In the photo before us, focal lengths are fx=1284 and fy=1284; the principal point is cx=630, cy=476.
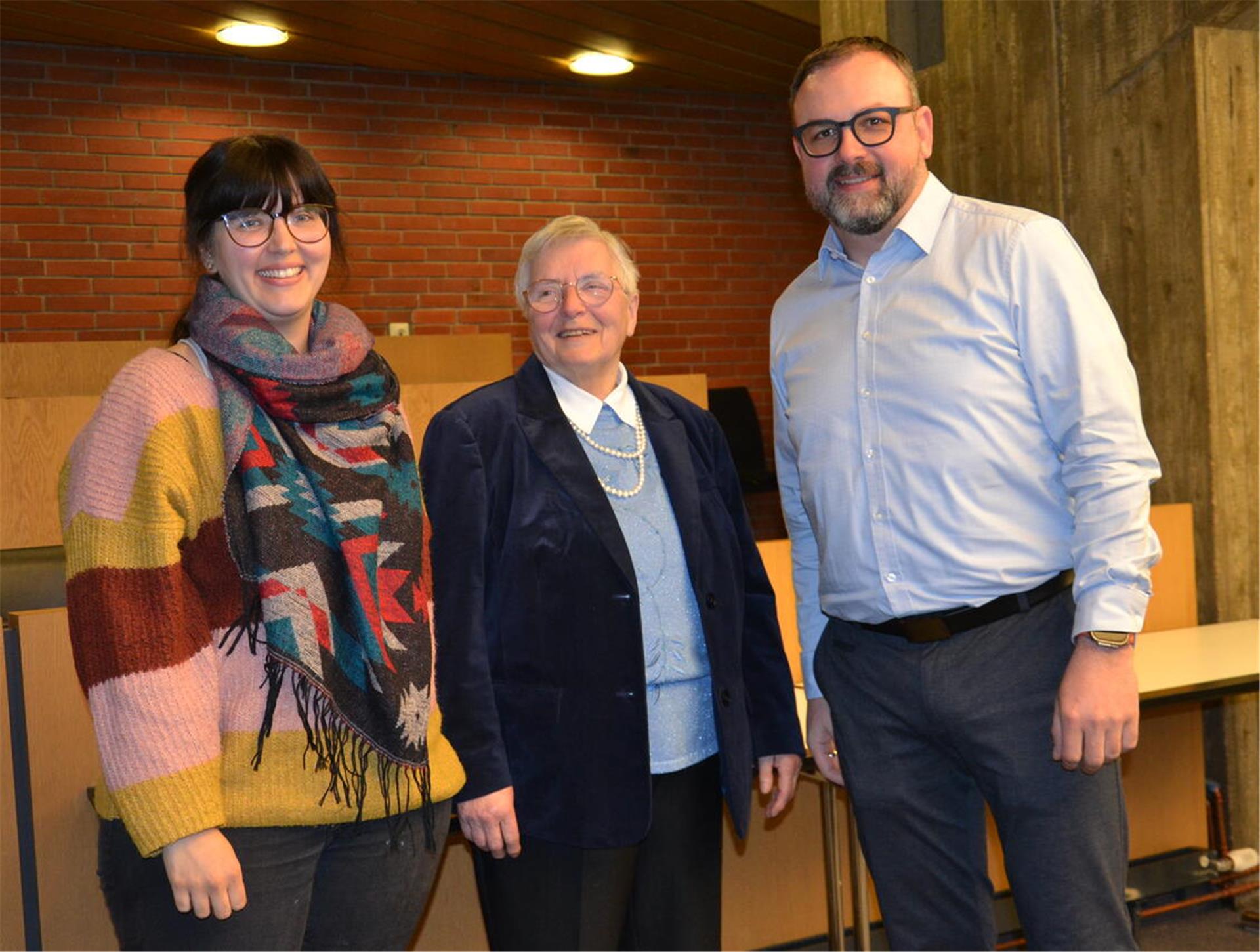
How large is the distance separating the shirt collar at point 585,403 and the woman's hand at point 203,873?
836 mm

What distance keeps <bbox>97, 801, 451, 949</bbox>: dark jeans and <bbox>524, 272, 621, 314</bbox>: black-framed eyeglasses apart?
0.80m

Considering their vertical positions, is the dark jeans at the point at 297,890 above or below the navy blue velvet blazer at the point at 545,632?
below

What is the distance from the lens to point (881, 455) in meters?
1.90

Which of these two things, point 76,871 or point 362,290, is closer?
point 76,871

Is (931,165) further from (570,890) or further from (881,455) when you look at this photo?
(570,890)

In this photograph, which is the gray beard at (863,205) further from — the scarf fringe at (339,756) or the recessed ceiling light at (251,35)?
the recessed ceiling light at (251,35)

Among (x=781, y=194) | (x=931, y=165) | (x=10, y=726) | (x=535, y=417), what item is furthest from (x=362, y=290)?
(x=535, y=417)

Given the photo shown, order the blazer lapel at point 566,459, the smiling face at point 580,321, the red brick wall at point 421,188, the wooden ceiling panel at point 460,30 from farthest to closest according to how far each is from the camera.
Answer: the red brick wall at point 421,188 < the wooden ceiling panel at point 460,30 < the smiling face at point 580,321 < the blazer lapel at point 566,459

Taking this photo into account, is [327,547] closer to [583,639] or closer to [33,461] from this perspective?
[583,639]

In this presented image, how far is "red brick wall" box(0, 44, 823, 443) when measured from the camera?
20.4 ft

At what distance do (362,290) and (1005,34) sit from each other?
3875mm

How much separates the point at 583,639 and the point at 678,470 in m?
0.31

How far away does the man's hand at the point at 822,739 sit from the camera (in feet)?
6.86

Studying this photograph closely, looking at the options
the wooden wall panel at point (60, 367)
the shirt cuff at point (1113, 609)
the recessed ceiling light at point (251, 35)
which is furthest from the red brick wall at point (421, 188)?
the shirt cuff at point (1113, 609)
